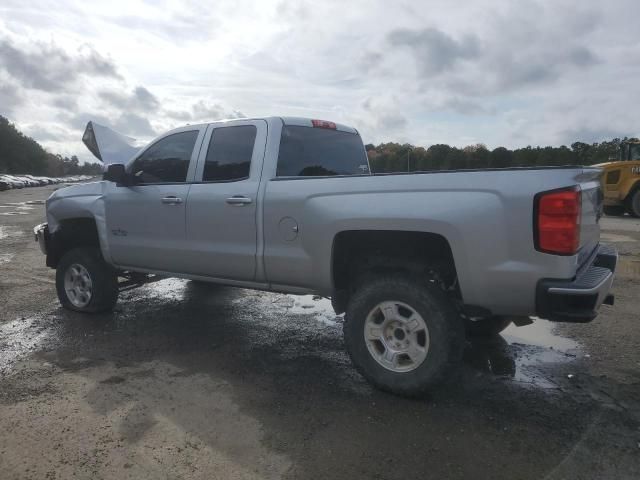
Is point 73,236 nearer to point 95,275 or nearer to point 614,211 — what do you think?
point 95,275

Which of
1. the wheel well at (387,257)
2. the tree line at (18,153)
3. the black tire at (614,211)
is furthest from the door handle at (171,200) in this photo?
the tree line at (18,153)

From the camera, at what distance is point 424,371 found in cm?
346

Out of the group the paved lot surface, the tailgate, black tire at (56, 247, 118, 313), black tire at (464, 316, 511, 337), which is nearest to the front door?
black tire at (56, 247, 118, 313)

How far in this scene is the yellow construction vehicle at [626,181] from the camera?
16203 millimetres

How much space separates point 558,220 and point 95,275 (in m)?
4.62

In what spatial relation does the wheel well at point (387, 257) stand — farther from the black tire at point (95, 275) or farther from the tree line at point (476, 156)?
the black tire at point (95, 275)

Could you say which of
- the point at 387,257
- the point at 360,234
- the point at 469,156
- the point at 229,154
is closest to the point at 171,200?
the point at 229,154

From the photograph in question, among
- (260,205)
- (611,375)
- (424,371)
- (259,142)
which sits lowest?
(611,375)

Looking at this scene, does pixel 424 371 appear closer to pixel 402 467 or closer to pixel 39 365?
pixel 402 467

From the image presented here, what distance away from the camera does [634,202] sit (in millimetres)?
16203

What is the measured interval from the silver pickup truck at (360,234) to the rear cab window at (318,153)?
0.01 m

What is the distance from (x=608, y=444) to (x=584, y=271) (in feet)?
3.45

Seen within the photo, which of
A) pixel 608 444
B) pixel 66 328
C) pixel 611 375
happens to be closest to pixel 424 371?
pixel 608 444

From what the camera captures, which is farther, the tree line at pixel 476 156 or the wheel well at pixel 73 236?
the tree line at pixel 476 156
